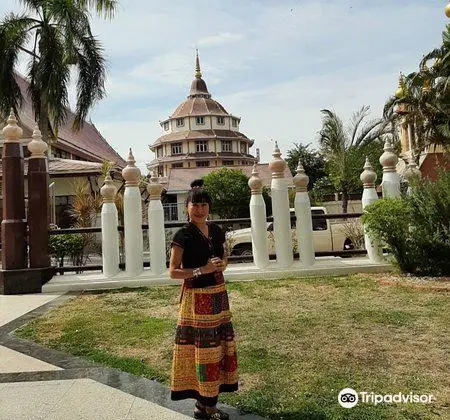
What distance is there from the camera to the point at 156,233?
884 cm

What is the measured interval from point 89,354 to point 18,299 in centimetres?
408

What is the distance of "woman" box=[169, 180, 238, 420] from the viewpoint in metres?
2.90

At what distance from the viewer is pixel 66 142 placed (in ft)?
93.0

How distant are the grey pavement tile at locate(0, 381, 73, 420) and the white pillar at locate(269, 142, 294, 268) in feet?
18.8

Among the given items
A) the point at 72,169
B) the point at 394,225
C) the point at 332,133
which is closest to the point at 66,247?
the point at 394,225

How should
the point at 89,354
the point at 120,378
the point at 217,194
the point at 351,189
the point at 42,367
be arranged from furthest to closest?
the point at 217,194
the point at 351,189
the point at 89,354
the point at 42,367
the point at 120,378

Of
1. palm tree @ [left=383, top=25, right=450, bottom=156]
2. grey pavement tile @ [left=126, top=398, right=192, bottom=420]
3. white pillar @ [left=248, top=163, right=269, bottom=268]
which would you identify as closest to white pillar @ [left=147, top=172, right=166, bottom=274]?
white pillar @ [left=248, top=163, right=269, bottom=268]

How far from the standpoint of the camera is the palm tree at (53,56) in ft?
53.5

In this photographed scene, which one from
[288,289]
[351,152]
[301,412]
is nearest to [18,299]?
[288,289]

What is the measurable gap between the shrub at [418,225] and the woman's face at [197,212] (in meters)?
5.56

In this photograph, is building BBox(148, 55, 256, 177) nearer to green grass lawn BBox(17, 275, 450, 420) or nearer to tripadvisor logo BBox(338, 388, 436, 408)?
green grass lawn BBox(17, 275, 450, 420)

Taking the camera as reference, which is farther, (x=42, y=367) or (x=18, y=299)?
(x=18, y=299)

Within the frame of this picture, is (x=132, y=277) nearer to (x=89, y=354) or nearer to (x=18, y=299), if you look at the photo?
(x=18, y=299)

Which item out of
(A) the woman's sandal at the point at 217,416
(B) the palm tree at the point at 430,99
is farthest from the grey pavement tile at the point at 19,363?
(B) the palm tree at the point at 430,99
